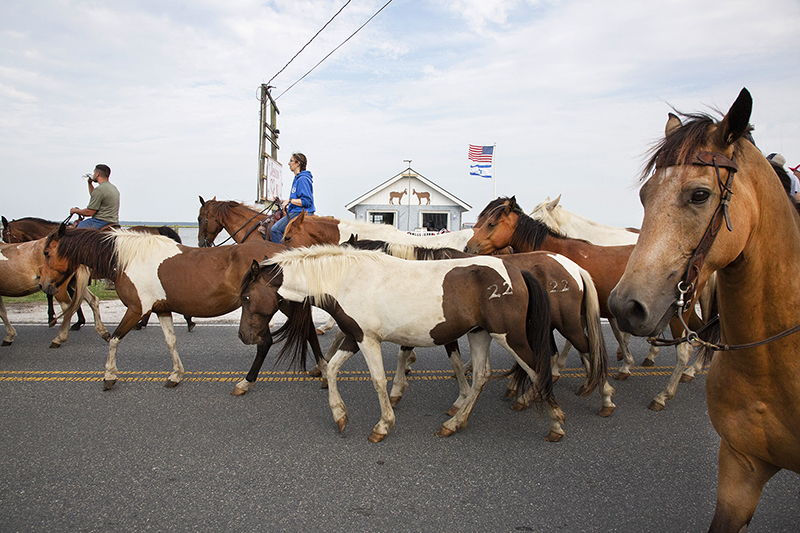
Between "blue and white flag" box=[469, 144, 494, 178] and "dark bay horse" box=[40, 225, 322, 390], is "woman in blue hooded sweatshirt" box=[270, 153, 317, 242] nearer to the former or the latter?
"dark bay horse" box=[40, 225, 322, 390]

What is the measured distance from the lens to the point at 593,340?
4199 mm

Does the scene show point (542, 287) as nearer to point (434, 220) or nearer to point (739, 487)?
point (739, 487)

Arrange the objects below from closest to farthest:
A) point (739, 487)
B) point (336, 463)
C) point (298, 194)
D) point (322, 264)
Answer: point (739, 487)
point (336, 463)
point (322, 264)
point (298, 194)

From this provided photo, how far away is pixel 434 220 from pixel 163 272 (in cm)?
1949

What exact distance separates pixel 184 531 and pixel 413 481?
56.8 inches

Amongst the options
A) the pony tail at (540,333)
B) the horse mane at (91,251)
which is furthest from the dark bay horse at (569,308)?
the horse mane at (91,251)

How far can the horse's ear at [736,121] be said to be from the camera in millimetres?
1354

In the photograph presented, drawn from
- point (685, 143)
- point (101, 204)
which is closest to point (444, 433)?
point (685, 143)

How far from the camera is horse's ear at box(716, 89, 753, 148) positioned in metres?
1.35

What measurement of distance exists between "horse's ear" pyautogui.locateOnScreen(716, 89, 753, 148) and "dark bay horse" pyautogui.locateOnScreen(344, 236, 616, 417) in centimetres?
292

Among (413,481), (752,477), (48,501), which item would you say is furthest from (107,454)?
(752,477)

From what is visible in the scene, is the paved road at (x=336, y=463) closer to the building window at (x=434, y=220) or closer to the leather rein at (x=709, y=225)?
the leather rein at (x=709, y=225)

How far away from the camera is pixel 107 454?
3.39 meters

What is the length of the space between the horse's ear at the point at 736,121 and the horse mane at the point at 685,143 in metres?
0.05
